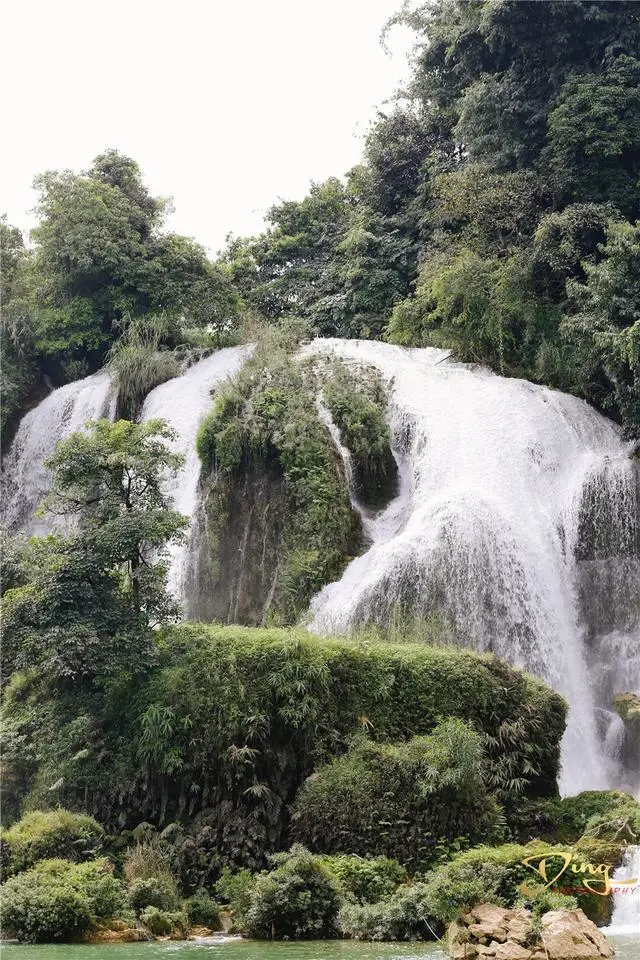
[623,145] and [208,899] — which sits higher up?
[623,145]

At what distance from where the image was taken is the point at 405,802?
519 inches

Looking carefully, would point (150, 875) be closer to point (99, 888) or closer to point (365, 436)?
point (99, 888)

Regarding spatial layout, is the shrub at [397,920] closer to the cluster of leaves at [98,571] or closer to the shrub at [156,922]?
the shrub at [156,922]

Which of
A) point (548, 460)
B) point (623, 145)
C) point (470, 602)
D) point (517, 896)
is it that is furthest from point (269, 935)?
point (623, 145)

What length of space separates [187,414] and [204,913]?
1341 centimetres

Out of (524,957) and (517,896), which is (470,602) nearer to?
(517,896)

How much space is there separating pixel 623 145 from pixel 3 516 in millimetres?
16515

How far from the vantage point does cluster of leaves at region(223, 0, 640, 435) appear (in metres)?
22.7

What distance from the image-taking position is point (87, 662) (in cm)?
1534

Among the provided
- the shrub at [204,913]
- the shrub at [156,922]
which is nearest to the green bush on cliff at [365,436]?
the shrub at [204,913]

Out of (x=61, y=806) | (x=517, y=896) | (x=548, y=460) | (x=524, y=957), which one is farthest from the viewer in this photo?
(x=548, y=460)

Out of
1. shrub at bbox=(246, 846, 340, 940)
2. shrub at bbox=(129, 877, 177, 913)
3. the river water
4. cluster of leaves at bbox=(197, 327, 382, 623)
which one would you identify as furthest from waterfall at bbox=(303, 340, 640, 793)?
the river water

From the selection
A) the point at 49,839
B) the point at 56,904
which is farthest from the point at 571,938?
the point at 49,839

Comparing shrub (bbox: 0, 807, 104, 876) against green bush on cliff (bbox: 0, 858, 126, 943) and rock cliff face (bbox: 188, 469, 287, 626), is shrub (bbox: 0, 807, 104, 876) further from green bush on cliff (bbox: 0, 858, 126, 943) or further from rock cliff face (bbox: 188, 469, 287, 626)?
rock cliff face (bbox: 188, 469, 287, 626)
